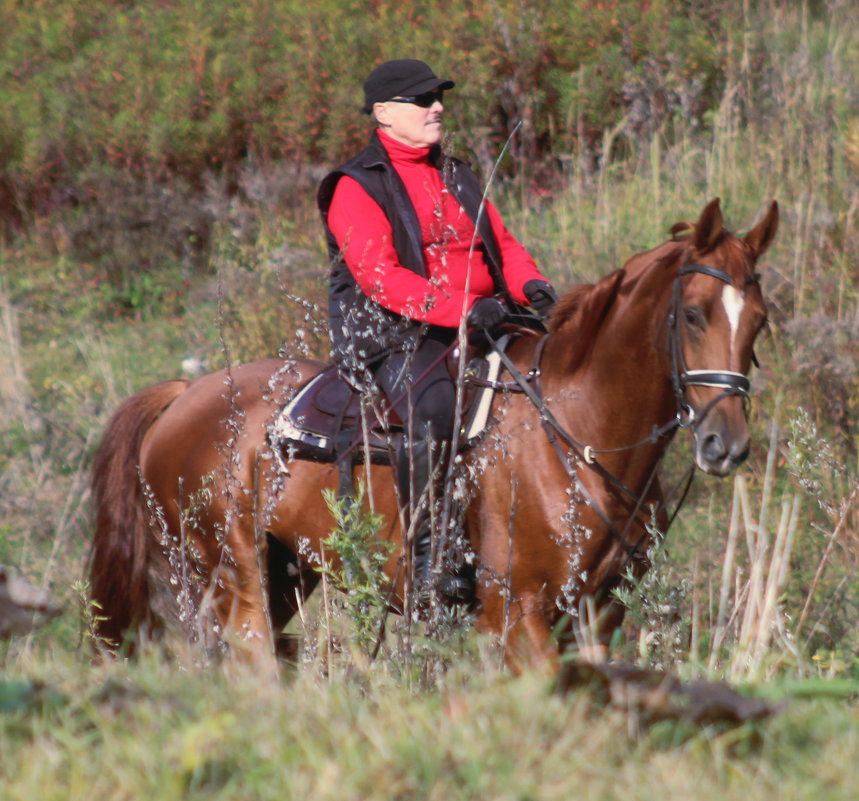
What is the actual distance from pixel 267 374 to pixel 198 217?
698 cm

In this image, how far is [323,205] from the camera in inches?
195

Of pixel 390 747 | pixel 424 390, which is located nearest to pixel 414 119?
pixel 424 390

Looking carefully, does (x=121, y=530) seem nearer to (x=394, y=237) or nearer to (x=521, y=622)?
(x=394, y=237)

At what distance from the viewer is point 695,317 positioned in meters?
3.98

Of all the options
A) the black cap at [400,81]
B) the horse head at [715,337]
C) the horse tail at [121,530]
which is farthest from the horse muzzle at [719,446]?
the horse tail at [121,530]

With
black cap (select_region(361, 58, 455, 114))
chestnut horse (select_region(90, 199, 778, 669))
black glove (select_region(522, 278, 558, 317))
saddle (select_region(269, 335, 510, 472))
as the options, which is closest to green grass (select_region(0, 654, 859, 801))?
chestnut horse (select_region(90, 199, 778, 669))

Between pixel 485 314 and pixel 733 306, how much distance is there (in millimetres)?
987

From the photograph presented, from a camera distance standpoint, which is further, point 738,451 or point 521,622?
point 521,622

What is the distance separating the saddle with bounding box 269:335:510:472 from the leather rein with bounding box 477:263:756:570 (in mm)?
90

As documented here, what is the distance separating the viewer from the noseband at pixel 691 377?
3863 mm

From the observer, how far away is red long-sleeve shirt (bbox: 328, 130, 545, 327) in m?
4.42

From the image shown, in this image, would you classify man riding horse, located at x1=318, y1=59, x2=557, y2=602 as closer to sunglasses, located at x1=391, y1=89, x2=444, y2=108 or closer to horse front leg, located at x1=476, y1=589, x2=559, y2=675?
sunglasses, located at x1=391, y1=89, x2=444, y2=108

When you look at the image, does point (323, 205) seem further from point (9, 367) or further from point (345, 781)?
point (9, 367)

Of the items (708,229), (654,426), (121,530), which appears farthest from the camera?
(121,530)
